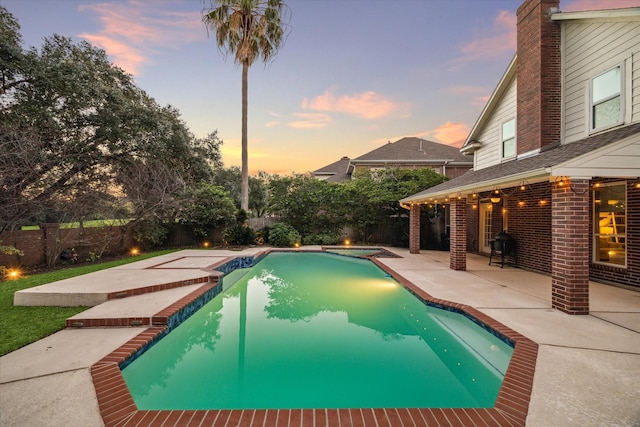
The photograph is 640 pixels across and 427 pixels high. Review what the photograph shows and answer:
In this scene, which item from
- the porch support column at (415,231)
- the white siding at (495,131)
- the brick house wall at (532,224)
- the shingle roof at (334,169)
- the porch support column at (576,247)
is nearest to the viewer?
the porch support column at (576,247)

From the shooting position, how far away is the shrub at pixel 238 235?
14.9m

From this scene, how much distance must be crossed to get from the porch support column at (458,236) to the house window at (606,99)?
11.0 feet

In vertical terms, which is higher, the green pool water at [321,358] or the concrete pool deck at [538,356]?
the concrete pool deck at [538,356]

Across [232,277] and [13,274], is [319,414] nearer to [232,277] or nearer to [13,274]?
[232,277]

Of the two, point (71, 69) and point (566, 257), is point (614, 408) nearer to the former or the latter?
point (566, 257)

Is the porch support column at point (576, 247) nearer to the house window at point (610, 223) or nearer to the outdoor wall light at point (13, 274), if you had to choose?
the house window at point (610, 223)

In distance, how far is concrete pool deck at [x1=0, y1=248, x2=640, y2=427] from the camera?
2.32 meters

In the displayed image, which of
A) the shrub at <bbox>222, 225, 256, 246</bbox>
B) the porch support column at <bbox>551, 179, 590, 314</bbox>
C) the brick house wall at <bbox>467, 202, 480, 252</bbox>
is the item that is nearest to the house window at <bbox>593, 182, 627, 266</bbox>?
the porch support column at <bbox>551, 179, 590, 314</bbox>

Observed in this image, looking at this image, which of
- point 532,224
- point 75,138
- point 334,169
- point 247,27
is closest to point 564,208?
point 532,224

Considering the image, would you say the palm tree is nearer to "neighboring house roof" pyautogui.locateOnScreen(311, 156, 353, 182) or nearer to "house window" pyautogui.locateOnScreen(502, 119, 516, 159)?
"house window" pyautogui.locateOnScreen(502, 119, 516, 159)

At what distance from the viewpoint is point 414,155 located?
22.4 meters

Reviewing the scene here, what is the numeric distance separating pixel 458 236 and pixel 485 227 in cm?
390

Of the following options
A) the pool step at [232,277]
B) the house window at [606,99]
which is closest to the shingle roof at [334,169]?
the pool step at [232,277]

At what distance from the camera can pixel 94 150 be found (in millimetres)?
10859
